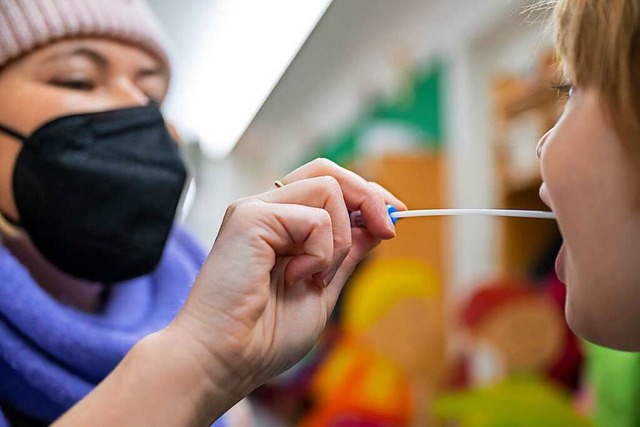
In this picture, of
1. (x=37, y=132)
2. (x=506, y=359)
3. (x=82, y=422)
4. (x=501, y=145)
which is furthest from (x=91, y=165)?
(x=501, y=145)

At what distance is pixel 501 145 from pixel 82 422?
1.63m

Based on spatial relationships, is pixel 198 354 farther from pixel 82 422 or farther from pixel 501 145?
pixel 501 145

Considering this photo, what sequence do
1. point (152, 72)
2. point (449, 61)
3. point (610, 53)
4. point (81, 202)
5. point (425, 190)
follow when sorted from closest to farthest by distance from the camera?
point (610, 53) → point (81, 202) → point (152, 72) → point (425, 190) → point (449, 61)

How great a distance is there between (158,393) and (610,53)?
43 centimetres

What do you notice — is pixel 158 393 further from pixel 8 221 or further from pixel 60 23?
pixel 60 23

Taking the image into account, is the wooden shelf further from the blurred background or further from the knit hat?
the knit hat

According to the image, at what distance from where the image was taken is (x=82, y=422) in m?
0.54

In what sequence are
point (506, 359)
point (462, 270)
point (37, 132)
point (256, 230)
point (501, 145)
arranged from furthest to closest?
point (462, 270)
point (501, 145)
point (506, 359)
point (37, 132)
point (256, 230)

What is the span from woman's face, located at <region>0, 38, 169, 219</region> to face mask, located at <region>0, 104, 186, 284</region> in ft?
0.04

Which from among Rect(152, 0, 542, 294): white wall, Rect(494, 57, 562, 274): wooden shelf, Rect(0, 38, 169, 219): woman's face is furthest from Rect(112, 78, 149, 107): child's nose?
Rect(494, 57, 562, 274): wooden shelf

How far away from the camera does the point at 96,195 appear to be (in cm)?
83

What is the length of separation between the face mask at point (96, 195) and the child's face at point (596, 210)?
486 millimetres

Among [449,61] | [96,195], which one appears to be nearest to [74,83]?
[96,195]

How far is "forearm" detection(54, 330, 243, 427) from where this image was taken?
1.76 ft
